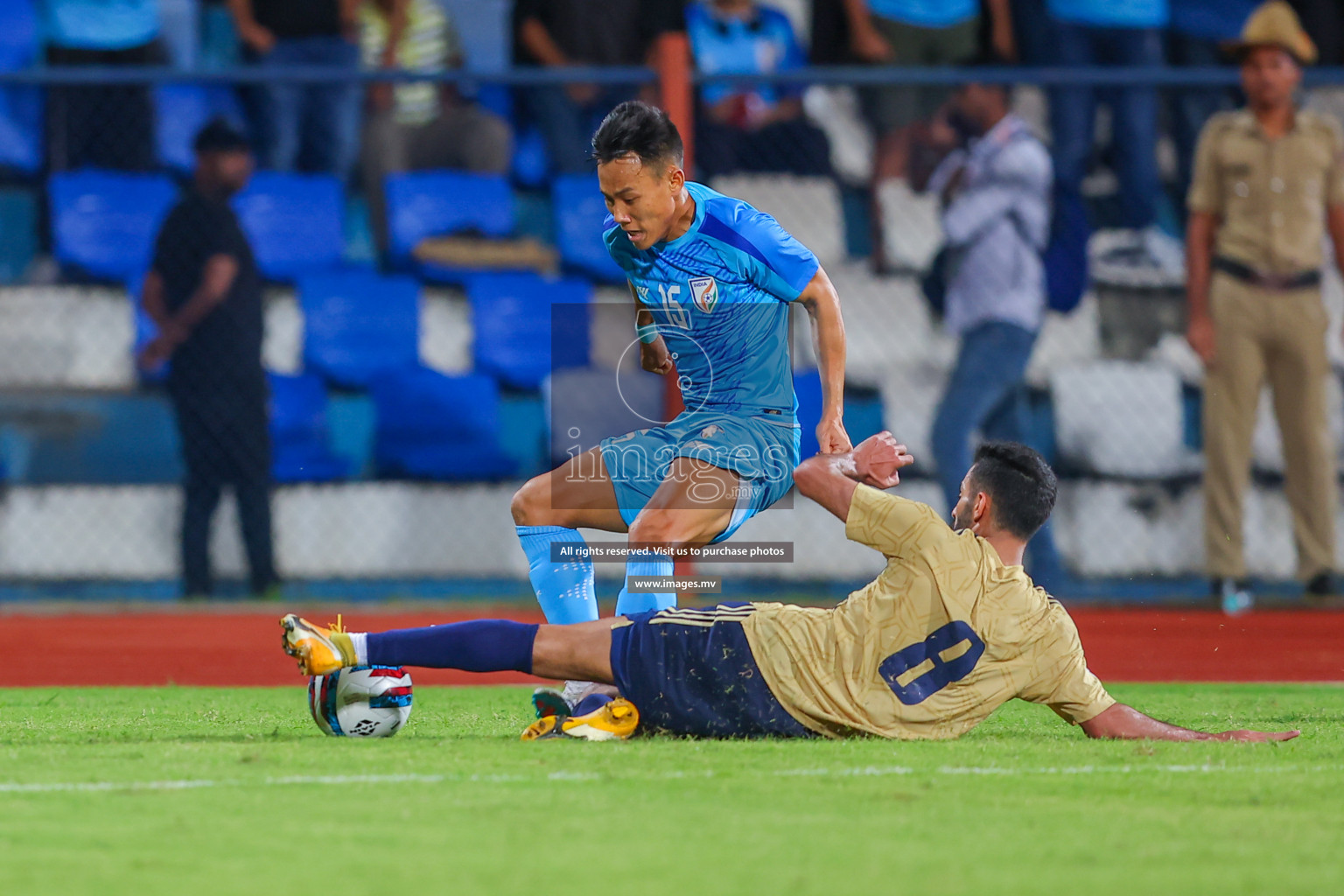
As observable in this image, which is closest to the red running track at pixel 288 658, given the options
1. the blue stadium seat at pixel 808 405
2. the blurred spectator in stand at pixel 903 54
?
the blue stadium seat at pixel 808 405

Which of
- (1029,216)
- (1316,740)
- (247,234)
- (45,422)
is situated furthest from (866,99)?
(1316,740)

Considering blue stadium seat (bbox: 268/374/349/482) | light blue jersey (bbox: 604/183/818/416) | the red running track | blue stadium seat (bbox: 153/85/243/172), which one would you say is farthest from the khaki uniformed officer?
blue stadium seat (bbox: 153/85/243/172)

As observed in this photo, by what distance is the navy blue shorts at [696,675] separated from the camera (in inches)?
197

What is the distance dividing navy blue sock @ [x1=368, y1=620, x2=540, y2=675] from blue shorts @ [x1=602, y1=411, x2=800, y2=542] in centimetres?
85

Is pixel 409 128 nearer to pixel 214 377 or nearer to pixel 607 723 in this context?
pixel 214 377

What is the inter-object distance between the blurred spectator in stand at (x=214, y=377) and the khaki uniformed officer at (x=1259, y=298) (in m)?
5.19

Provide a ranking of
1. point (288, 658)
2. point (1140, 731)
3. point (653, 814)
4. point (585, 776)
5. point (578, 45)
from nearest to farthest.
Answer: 1. point (653, 814)
2. point (585, 776)
3. point (1140, 731)
4. point (288, 658)
5. point (578, 45)

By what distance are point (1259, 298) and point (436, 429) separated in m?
4.72

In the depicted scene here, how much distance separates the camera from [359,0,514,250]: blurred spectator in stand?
1134 centimetres

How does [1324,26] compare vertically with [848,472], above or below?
above

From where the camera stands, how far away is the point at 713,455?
18.6ft

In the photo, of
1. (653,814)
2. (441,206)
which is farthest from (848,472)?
(441,206)

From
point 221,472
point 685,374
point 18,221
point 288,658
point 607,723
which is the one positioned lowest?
point 288,658

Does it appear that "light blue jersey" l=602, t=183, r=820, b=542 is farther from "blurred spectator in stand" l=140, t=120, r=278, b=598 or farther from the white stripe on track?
"blurred spectator in stand" l=140, t=120, r=278, b=598
